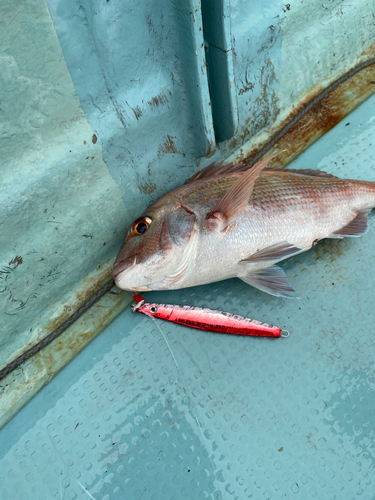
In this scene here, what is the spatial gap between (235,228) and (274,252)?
247mm

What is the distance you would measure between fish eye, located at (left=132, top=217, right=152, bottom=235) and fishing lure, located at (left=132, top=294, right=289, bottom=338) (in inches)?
15.4

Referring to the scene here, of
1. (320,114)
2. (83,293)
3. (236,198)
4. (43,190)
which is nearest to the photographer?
(43,190)

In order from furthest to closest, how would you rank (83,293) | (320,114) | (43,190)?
(320,114), (83,293), (43,190)

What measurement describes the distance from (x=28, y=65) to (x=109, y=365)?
1.44 m

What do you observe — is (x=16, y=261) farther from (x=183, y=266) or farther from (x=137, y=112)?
(x=137, y=112)

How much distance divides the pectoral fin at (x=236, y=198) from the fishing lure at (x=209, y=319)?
52cm

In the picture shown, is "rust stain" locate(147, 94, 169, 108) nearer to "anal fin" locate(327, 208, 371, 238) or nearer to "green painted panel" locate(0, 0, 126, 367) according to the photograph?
"green painted panel" locate(0, 0, 126, 367)

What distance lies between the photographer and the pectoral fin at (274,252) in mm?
1977

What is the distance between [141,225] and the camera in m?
1.98

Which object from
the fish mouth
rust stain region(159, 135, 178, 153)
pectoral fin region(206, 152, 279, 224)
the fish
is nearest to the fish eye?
the fish

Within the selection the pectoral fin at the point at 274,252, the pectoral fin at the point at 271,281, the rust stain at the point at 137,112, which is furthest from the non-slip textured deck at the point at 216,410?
the rust stain at the point at 137,112

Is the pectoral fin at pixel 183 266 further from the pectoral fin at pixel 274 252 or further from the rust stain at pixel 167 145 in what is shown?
the rust stain at pixel 167 145

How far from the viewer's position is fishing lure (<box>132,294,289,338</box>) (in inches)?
81.0

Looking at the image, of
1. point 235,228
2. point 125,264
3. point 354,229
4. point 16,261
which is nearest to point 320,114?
point 354,229
